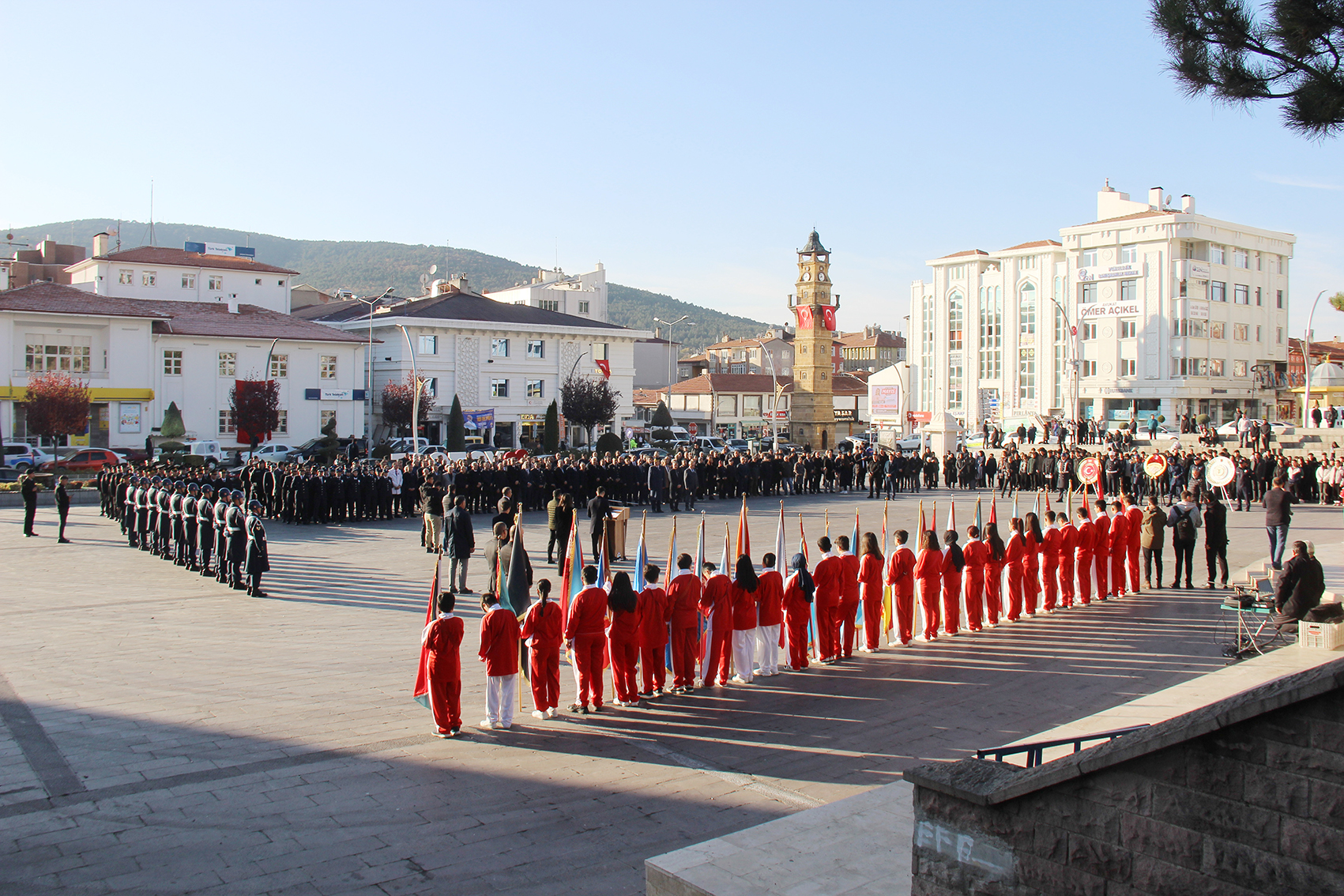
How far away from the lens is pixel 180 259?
214 feet

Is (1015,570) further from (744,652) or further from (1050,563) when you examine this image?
(744,652)

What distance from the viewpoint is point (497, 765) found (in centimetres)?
780

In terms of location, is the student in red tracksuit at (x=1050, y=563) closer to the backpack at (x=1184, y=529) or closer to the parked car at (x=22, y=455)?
the backpack at (x=1184, y=529)

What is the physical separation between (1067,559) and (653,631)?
8.12 m

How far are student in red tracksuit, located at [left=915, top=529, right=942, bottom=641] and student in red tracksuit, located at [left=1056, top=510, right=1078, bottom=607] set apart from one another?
3.25 meters

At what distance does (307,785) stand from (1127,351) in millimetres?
64065

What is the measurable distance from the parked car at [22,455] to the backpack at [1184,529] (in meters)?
37.7

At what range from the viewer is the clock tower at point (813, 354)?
7669 cm

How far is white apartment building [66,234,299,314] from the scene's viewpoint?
62219mm

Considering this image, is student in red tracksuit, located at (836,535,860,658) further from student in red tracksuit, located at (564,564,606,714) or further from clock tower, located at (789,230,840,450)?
clock tower, located at (789,230,840,450)

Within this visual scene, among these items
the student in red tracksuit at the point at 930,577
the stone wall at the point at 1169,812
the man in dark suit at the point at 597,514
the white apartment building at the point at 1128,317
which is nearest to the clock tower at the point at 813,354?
the white apartment building at the point at 1128,317

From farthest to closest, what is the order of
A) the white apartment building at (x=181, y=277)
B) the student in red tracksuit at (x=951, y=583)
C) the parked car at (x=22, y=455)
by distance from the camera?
the white apartment building at (x=181, y=277) → the parked car at (x=22, y=455) → the student in red tracksuit at (x=951, y=583)

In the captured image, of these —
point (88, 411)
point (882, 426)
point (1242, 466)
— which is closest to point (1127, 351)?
point (882, 426)

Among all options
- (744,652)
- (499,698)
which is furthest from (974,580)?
(499,698)
